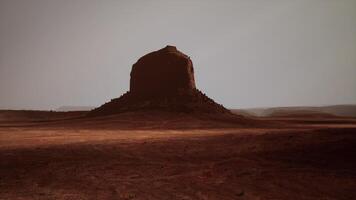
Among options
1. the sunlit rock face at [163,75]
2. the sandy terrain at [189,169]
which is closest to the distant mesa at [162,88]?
the sunlit rock face at [163,75]

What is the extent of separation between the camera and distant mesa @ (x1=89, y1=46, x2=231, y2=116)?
180 feet

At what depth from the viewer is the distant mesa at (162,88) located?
5499 centimetres

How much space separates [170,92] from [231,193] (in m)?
47.1

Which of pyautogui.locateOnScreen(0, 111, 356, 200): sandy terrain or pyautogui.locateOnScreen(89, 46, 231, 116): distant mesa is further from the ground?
pyautogui.locateOnScreen(89, 46, 231, 116): distant mesa

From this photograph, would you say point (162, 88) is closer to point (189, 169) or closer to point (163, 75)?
point (163, 75)

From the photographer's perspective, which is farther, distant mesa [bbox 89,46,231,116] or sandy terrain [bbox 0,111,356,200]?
distant mesa [bbox 89,46,231,116]

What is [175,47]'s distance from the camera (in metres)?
66.2

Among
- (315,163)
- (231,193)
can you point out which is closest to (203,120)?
(315,163)

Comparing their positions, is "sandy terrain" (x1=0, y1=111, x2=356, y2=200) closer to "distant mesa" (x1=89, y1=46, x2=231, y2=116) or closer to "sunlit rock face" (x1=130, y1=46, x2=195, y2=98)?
"distant mesa" (x1=89, y1=46, x2=231, y2=116)

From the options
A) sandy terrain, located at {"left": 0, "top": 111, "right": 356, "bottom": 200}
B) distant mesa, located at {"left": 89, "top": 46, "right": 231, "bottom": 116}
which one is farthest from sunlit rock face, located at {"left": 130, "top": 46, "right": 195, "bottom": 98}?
sandy terrain, located at {"left": 0, "top": 111, "right": 356, "bottom": 200}

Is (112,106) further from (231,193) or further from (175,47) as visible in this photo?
(231,193)

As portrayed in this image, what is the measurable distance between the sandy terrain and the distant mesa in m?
32.4

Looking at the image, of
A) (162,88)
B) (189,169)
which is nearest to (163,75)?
(162,88)

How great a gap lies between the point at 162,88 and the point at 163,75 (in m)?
2.30
